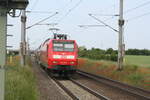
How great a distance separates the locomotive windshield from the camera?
22.2m

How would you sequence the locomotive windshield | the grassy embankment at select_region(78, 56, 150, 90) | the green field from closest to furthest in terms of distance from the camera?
the grassy embankment at select_region(78, 56, 150, 90) < the locomotive windshield < the green field

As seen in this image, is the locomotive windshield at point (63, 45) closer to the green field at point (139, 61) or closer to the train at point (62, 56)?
the train at point (62, 56)

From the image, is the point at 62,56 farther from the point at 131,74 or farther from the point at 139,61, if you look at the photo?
the point at 139,61

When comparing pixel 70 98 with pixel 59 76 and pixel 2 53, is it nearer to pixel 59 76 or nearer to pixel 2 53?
pixel 2 53

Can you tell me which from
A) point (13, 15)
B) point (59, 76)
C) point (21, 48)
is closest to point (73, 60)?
point (59, 76)

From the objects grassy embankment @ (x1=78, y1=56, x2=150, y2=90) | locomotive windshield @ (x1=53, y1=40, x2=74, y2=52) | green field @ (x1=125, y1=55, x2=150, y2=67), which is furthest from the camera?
green field @ (x1=125, y1=55, x2=150, y2=67)

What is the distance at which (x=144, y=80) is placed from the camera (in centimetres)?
1952

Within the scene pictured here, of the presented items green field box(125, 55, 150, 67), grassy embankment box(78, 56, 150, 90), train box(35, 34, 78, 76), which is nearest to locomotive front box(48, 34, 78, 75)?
train box(35, 34, 78, 76)

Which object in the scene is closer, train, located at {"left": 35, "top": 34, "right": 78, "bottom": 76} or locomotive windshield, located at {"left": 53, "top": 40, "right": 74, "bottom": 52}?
train, located at {"left": 35, "top": 34, "right": 78, "bottom": 76}

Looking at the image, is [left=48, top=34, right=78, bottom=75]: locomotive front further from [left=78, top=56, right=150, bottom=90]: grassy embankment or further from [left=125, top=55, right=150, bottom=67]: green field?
[left=125, top=55, right=150, bottom=67]: green field

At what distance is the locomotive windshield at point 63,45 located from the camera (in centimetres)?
2218

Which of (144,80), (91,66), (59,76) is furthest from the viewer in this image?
(91,66)

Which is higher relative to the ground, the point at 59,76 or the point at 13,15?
the point at 13,15

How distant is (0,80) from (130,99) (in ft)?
27.9
